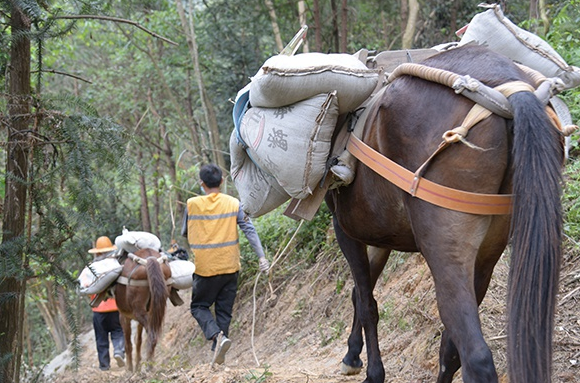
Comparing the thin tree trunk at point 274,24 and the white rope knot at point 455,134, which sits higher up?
the thin tree trunk at point 274,24

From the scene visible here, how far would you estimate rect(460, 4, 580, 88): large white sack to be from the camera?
3.72 metres

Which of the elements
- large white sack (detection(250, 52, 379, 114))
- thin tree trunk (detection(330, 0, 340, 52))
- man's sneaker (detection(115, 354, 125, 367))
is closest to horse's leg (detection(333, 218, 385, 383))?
large white sack (detection(250, 52, 379, 114))

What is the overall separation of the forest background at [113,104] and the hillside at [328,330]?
0.59 metres

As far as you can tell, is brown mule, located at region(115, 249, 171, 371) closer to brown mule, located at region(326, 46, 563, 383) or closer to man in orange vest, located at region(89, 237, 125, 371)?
man in orange vest, located at region(89, 237, 125, 371)

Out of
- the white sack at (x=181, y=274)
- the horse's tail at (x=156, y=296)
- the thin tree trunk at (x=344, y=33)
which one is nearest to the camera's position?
the horse's tail at (x=156, y=296)

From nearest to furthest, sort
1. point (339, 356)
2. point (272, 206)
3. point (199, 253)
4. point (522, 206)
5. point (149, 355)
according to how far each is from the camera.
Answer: point (522, 206), point (272, 206), point (339, 356), point (199, 253), point (149, 355)

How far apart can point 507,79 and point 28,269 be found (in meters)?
3.54

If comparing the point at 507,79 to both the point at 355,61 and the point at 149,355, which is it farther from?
the point at 149,355

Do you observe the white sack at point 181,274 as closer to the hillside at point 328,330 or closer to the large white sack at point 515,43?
the hillside at point 328,330

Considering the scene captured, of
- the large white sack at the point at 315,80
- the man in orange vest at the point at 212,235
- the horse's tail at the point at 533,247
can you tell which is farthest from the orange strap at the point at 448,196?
the man in orange vest at the point at 212,235

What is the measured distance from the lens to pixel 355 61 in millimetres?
3977

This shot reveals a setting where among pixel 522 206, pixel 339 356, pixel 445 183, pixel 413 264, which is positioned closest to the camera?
pixel 522 206

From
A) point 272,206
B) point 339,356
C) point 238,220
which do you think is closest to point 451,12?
point 238,220

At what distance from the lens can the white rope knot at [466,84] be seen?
3115mm
